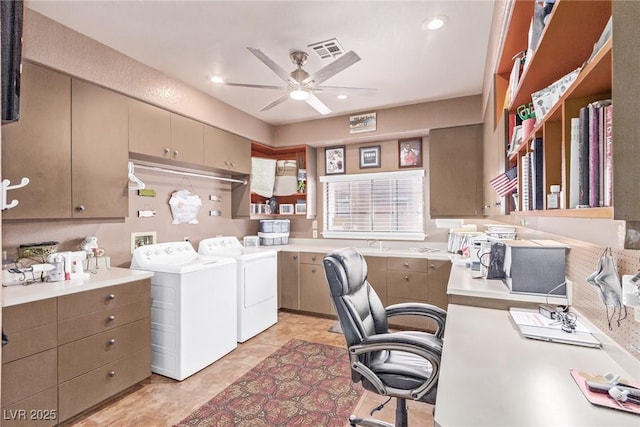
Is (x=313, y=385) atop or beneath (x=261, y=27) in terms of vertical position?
beneath

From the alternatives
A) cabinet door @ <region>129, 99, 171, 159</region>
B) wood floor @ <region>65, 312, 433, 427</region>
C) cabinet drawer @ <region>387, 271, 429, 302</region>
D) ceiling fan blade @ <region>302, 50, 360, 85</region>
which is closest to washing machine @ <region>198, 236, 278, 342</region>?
wood floor @ <region>65, 312, 433, 427</region>

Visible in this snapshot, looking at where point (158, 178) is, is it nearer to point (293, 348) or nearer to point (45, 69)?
point (45, 69)

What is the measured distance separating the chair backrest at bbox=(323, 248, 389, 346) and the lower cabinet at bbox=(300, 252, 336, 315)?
6.69ft

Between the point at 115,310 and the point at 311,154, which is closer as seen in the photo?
the point at 115,310

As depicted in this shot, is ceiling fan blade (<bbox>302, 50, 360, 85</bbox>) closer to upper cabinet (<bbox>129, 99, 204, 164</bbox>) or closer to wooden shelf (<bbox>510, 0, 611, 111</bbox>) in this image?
wooden shelf (<bbox>510, 0, 611, 111</bbox>)

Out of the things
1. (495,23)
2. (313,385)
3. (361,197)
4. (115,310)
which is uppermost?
(495,23)

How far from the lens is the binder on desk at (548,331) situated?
1.35 meters

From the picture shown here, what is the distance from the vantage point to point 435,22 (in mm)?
2178

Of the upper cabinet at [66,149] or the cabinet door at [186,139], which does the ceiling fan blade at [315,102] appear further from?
the upper cabinet at [66,149]

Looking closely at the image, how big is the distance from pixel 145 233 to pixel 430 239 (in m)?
3.25

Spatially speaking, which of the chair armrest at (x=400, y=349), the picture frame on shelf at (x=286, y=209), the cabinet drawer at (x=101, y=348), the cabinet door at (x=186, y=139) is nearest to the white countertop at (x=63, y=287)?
the cabinet drawer at (x=101, y=348)

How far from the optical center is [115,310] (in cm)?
225

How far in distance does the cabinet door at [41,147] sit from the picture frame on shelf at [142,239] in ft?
2.49

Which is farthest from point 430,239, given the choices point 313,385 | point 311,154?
point 313,385
